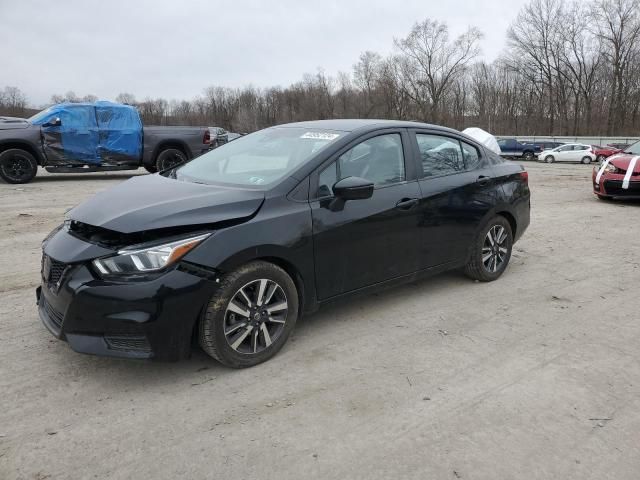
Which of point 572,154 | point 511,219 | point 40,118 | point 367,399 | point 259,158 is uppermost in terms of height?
point 40,118

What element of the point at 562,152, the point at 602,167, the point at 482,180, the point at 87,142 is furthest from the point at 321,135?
the point at 562,152

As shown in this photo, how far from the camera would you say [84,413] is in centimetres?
273

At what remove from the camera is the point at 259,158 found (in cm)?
402

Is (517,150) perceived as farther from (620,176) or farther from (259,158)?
(259,158)

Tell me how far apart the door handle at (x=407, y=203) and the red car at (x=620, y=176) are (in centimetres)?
743

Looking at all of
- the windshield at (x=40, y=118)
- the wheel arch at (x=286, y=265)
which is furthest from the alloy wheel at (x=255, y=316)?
the windshield at (x=40, y=118)

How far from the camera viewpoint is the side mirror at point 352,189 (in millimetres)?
3469

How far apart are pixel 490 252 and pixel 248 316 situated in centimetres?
288

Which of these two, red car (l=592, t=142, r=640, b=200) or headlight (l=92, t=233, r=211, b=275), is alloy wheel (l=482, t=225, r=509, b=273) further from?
red car (l=592, t=142, r=640, b=200)

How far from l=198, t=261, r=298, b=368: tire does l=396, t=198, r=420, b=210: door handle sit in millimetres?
1181

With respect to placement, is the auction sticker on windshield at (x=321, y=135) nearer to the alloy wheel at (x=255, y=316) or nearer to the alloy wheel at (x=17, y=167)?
the alloy wheel at (x=255, y=316)

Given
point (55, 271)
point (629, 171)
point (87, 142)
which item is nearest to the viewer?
point (55, 271)

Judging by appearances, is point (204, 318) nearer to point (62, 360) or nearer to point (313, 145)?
point (62, 360)

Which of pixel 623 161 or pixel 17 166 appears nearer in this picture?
pixel 623 161
